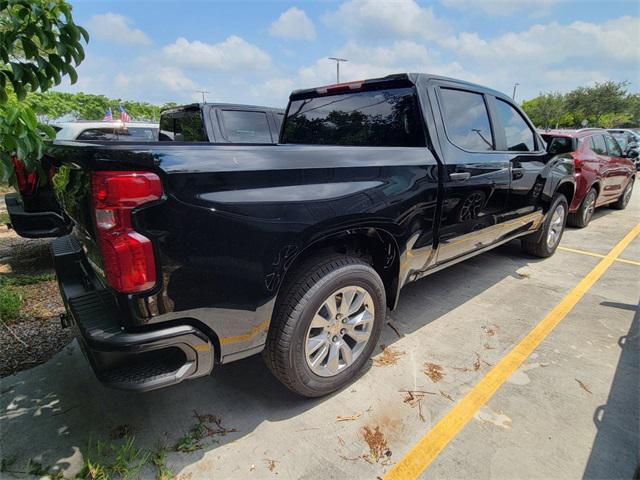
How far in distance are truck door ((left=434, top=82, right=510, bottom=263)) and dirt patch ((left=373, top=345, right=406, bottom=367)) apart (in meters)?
0.83

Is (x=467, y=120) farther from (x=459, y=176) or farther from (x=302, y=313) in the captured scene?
(x=302, y=313)

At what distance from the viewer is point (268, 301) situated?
196 cm

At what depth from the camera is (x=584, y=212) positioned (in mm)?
6426

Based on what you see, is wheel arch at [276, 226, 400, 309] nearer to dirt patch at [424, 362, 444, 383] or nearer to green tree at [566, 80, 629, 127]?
dirt patch at [424, 362, 444, 383]

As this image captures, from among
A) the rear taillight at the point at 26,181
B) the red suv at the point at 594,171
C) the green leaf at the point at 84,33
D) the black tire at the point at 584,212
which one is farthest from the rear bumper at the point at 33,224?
the black tire at the point at 584,212

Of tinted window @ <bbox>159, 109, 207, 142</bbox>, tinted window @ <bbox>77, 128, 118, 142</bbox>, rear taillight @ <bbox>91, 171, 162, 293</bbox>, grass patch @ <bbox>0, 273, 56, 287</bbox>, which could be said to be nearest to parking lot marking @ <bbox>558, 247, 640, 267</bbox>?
tinted window @ <bbox>159, 109, 207, 142</bbox>

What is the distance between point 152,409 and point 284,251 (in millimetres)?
1342

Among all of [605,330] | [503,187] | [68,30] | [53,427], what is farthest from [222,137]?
[605,330]

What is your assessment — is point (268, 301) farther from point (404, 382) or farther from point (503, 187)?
point (503, 187)

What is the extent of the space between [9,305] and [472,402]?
3831mm

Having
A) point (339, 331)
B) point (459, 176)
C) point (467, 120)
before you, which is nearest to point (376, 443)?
point (339, 331)

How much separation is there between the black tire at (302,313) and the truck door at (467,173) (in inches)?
41.9

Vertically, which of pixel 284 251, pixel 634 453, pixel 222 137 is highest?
pixel 222 137

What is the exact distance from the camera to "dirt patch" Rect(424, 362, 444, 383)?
2.61 metres
